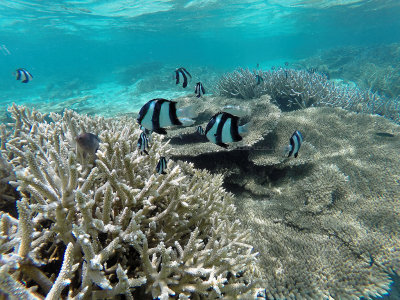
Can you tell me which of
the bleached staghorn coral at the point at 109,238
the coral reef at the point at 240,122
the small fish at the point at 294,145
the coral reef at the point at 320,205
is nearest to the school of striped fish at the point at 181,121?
the bleached staghorn coral at the point at 109,238

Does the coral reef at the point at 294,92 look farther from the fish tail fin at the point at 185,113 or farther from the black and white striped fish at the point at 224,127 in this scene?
the fish tail fin at the point at 185,113

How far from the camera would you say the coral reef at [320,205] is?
122 inches

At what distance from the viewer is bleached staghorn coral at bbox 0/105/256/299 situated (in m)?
1.52

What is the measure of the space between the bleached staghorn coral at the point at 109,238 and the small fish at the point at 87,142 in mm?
223

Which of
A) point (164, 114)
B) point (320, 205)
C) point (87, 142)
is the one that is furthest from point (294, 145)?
point (87, 142)

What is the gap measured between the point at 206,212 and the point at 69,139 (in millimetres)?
2365

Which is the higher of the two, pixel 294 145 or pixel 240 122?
pixel 294 145

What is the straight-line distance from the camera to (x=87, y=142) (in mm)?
2598

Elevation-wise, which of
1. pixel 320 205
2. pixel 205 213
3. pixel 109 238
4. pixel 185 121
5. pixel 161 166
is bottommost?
pixel 320 205

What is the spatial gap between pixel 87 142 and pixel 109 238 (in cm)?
126

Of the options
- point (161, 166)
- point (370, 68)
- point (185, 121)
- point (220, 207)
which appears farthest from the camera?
point (370, 68)

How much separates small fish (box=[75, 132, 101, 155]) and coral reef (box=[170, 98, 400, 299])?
232cm

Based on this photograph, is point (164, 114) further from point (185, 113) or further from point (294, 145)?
point (294, 145)

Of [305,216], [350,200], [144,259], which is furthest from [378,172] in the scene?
[144,259]
